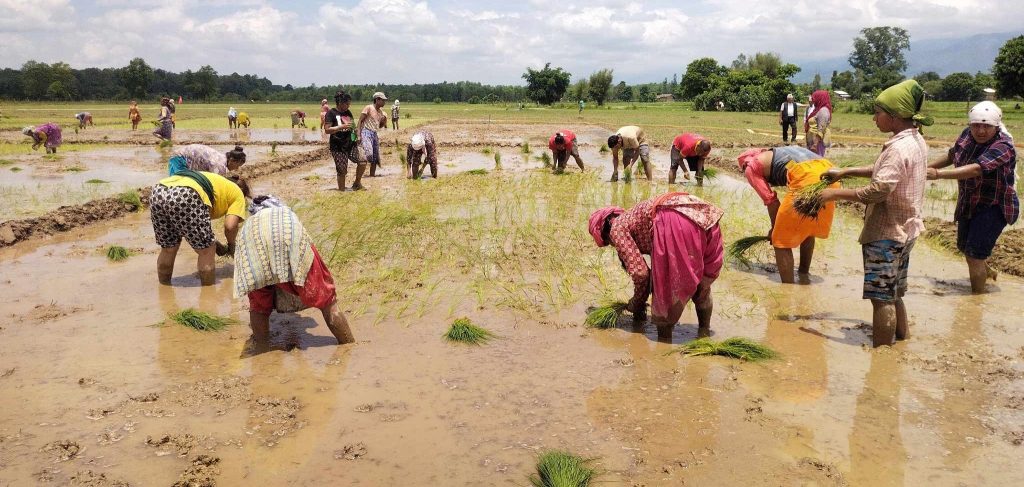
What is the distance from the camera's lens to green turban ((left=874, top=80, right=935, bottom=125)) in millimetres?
4125

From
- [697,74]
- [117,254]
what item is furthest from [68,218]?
[697,74]

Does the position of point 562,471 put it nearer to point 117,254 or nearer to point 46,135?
point 117,254

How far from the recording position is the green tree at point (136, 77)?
274ft

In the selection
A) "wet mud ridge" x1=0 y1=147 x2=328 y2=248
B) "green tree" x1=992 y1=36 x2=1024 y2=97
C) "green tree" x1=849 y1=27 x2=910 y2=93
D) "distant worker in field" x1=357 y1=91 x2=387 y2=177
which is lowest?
"wet mud ridge" x1=0 y1=147 x2=328 y2=248

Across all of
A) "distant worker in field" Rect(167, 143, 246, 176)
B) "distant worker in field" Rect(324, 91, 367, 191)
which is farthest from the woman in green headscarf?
"distant worker in field" Rect(324, 91, 367, 191)

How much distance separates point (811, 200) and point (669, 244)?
4.10ft

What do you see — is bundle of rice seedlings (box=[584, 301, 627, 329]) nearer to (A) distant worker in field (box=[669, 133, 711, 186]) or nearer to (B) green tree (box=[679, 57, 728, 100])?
(A) distant worker in field (box=[669, 133, 711, 186])

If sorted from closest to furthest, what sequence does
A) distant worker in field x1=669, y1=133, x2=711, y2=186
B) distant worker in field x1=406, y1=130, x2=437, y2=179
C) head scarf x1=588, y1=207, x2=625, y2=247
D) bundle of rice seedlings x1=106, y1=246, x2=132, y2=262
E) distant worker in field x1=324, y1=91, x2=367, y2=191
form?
head scarf x1=588, y1=207, x2=625, y2=247 → bundle of rice seedlings x1=106, y1=246, x2=132, y2=262 → distant worker in field x1=669, y1=133, x2=711, y2=186 → distant worker in field x1=324, y1=91, x2=367, y2=191 → distant worker in field x1=406, y1=130, x2=437, y2=179

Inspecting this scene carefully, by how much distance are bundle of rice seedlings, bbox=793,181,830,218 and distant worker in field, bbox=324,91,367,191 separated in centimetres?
740

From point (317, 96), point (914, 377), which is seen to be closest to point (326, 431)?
point (914, 377)

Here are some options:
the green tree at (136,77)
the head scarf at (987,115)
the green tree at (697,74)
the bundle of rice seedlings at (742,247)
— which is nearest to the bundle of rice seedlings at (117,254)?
the bundle of rice seedlings at (742,247)

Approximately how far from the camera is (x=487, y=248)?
718 cm

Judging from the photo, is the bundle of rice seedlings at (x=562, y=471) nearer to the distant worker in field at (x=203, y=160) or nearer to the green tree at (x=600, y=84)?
the distant worker in field at (x=203, y=160)

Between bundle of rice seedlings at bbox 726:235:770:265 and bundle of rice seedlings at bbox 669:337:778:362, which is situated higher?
bundle of rice seedlings at bbox 726:235:770:265
